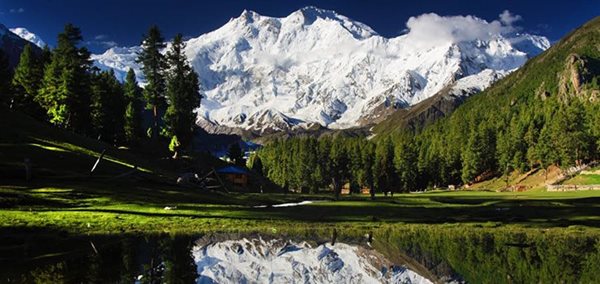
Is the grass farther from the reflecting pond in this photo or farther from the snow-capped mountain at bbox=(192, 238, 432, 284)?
the snow-capped mountain at bbox=(192, 238, 432, 284)

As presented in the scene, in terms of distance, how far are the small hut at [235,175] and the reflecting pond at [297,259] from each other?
253 feet

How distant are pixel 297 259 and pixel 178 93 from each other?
276 ft

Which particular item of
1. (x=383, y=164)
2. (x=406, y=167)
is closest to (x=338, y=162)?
(x=383, y=164)

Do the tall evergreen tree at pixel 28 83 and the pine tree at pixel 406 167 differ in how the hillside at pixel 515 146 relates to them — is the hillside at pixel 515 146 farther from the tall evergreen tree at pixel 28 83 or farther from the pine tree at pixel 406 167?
the tall evergreen tree at pixel 28 83

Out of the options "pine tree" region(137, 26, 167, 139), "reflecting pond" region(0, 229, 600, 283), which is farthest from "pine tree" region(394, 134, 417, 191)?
"reflecting pond" region(0, 229, 600, 283)

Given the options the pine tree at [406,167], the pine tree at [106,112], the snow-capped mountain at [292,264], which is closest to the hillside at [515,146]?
the pine tree at [406,167]

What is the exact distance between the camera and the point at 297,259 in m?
23.7

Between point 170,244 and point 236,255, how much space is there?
13.5ft

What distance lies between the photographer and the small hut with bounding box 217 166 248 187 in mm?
108188

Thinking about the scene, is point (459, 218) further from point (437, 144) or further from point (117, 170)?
point (437, 144)

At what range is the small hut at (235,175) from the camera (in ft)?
355

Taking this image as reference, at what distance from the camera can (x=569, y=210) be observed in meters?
48.8

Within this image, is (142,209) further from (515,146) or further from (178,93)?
(515,146)

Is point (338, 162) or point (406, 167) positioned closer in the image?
point (406, 167)
